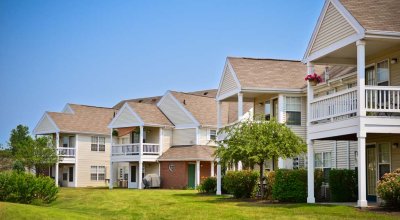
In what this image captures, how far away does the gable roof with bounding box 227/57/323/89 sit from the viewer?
127 ft

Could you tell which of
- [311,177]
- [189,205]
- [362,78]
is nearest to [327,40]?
[362,78]

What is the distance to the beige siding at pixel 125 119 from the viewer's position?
5875 cm

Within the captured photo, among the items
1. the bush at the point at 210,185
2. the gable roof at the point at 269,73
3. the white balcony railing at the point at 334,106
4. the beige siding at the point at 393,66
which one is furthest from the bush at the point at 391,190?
the bush at the point at 210,185

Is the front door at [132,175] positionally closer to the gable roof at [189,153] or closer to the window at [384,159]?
the gable roof at [189,153]

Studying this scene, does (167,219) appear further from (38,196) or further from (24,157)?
(24,157)

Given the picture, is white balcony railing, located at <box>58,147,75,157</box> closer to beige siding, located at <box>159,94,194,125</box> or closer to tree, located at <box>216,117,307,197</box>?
beige siding, located at <box>159,94,194,125</box>

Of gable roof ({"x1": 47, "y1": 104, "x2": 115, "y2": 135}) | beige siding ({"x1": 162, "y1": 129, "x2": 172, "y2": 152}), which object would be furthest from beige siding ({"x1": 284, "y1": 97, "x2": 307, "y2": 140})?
gable roof ({"x1": 47, "y1": 104, "x2": 115, "y2": 135})

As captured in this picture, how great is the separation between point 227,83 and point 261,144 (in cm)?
1024

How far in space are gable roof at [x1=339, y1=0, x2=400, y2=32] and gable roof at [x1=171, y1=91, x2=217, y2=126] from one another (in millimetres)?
32755

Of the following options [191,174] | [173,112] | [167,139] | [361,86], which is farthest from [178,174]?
[361,86]

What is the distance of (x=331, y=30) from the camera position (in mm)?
26734

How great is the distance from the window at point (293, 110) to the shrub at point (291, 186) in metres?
9.88

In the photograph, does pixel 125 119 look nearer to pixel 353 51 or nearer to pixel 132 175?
pixel 132 175

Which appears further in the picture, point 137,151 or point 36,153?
point 36,153
